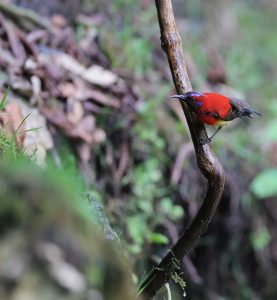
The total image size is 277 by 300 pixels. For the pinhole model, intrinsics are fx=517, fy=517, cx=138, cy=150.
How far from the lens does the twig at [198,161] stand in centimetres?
233

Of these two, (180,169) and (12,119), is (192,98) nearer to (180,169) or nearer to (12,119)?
(12,119)

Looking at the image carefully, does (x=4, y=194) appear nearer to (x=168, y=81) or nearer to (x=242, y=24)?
(x=168, y=81)

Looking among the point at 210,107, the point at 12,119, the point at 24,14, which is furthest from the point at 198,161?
the point at 24,14

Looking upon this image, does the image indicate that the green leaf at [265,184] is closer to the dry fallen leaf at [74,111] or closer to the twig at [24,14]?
the dry fallen leaf at [74,111]

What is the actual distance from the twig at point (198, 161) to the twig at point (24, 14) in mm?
2287

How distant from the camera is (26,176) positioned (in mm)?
1317

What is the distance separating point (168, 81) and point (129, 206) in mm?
1671

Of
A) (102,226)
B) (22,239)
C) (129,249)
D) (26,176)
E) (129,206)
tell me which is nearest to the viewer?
(22,239)

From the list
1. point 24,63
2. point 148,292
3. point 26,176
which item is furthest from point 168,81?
point 26,176

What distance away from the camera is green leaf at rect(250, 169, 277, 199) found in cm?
488

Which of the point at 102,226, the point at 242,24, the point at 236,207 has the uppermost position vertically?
the point at 242,24

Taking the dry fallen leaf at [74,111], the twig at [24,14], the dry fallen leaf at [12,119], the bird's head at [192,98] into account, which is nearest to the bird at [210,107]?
the bird's head at [192,98]

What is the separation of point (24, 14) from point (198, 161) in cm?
271

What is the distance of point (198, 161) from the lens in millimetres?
2340
